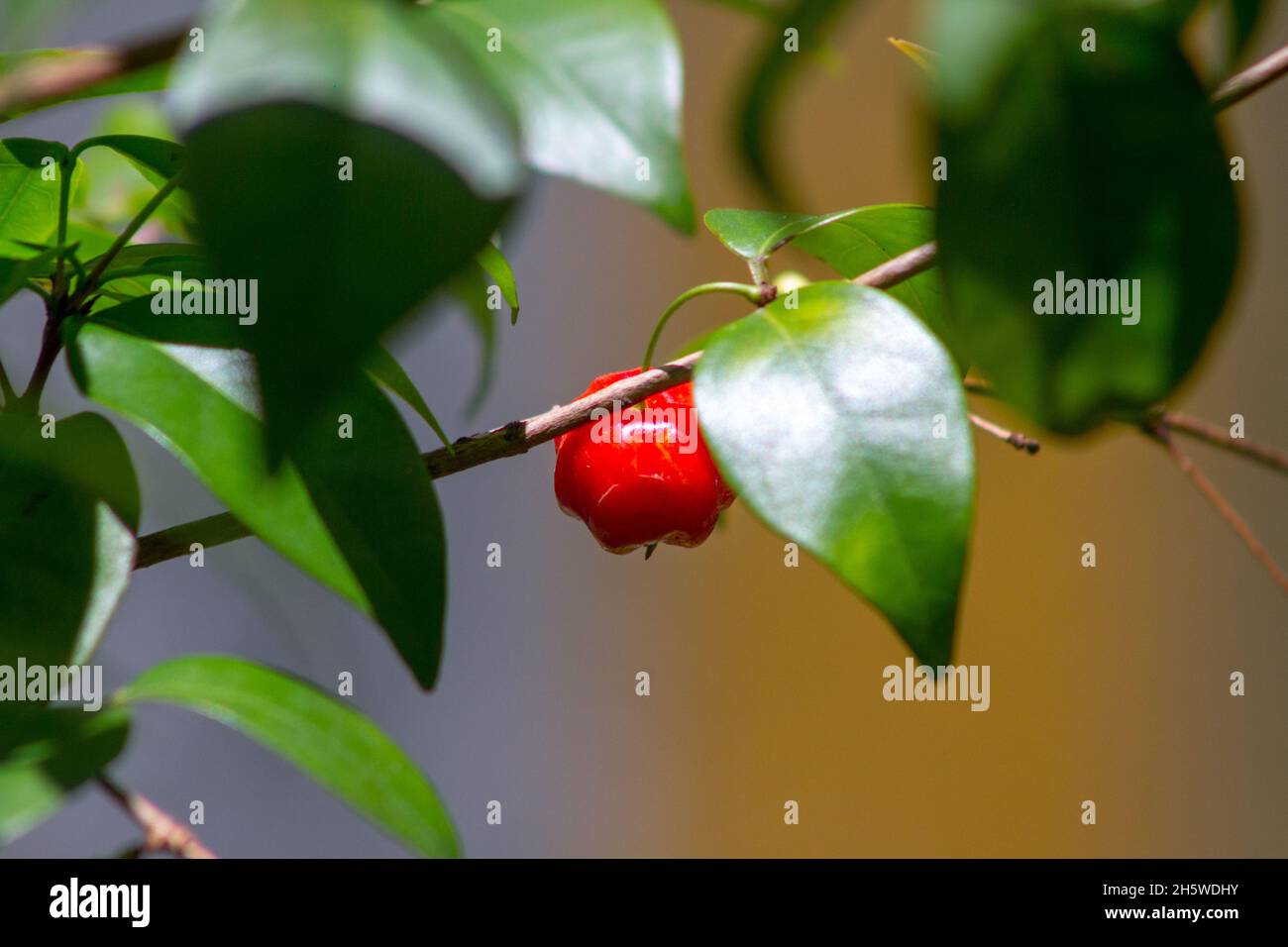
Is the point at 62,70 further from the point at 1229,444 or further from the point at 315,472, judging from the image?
the point at 1229,444

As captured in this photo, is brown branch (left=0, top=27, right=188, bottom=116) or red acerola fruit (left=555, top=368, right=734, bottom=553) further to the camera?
red acerola fruit (left=555, top=368, right=734, bottom=553)

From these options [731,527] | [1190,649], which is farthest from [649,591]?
[1190,649]

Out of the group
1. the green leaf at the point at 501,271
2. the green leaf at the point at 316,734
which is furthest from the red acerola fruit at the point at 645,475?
the green leaf at the point at 316,734

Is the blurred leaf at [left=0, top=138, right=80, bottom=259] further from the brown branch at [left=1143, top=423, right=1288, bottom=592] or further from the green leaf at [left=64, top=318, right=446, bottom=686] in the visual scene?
the brown branch at [left=1143, top=423, right=1288, bottom=592]

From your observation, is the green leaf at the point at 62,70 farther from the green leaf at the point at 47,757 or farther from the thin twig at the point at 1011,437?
the thin twig at the point at 1011,437

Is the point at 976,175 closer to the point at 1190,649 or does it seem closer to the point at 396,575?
the point at 396,575

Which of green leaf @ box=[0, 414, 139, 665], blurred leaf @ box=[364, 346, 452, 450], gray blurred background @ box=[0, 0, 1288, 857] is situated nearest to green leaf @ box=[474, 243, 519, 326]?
blurred leaf @ box=[364, 346, 452, 450]
